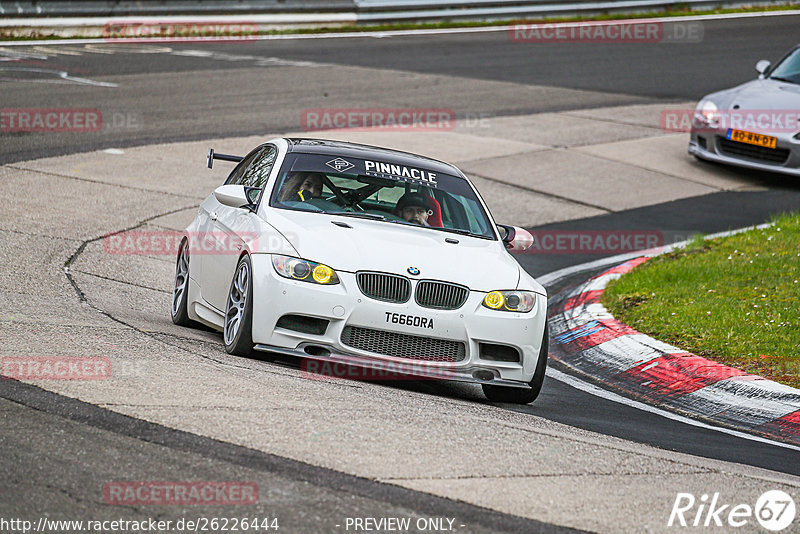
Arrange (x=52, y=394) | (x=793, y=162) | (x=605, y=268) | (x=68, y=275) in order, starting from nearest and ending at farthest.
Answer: (x=52, y=394), (x=68, y=275), (x=605, y=268), (x=793, y=162)

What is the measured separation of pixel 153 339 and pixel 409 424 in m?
2.26

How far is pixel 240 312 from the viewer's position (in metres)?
7.30

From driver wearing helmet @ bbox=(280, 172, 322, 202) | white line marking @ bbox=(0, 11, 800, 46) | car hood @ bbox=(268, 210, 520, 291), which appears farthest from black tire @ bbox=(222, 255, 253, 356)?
white line marking @ bbox=(0, 11, 800, 46)

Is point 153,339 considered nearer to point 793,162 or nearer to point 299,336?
point 299,336

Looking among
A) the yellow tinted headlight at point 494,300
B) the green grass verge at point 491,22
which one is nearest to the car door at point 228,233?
the yellow tinted headlight at point 494,300

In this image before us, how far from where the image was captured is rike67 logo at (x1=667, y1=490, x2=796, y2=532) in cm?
477

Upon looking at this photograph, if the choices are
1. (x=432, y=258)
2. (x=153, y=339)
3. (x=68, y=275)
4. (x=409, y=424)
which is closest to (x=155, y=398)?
(x=409, y=424)

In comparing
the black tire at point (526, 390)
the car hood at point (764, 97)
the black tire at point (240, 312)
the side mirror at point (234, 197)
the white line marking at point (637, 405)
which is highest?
the car hood at point (764, 97)

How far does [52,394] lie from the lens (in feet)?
18.1

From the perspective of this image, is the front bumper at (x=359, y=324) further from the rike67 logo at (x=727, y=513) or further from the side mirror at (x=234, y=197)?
the rike67 logo at (x=727, y=513)

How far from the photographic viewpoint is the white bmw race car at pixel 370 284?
698cm

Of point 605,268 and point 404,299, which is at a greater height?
point 404,299

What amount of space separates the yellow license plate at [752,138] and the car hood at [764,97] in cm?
40

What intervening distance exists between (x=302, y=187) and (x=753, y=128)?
9.50m
